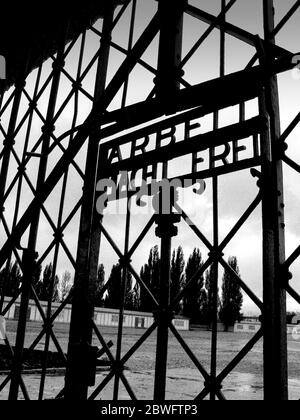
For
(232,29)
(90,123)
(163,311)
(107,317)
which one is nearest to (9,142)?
(90,123)

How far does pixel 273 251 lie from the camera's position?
2.10 meters

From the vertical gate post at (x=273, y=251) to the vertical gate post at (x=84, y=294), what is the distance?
4.13 feet

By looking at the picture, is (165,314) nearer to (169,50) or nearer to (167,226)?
(167,226)

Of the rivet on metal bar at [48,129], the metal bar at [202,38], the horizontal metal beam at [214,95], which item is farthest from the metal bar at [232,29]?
the rivet on metal bar at [48,129]

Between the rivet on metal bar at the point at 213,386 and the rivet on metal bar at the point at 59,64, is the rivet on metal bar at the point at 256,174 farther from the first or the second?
the rivet on metal bar at the point at 59,64

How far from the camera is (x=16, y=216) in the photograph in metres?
4.29

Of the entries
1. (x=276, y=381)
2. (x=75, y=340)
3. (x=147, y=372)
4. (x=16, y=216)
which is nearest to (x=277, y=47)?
(x=276, y=381)

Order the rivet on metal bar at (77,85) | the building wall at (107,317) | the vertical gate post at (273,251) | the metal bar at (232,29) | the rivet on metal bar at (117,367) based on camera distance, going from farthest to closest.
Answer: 1. the building wall at (107,317)
2. the rivet on metal bar at (77,85)
3. the rivet on metal bar at (117,367)
4. the metal bar at (232,29)
5. the vertical gate post at (273,251)

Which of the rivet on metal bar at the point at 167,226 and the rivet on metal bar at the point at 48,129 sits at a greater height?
the rivet on metal bar at the point at 48,129

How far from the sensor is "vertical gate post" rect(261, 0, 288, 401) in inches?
76.6

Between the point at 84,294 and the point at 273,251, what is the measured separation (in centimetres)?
142

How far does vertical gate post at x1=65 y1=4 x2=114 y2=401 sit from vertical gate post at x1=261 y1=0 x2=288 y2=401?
49.6 inches

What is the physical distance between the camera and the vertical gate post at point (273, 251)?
1945 millimetres

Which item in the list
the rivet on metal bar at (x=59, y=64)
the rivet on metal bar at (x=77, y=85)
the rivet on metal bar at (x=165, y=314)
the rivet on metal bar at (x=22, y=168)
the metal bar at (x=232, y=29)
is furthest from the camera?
the rivet on metal bar at (x=22, y=168)
